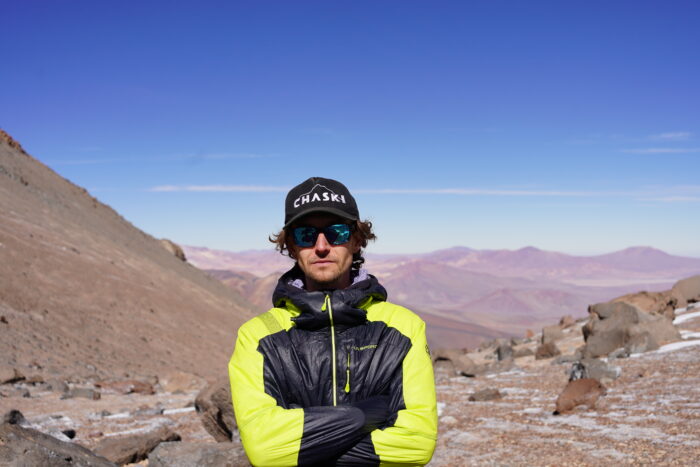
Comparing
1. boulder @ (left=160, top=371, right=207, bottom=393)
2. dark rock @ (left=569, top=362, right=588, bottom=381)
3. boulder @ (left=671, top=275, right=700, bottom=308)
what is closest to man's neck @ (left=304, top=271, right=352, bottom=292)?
dark rock @ (left=569, top=362, right=588, bottom=381)

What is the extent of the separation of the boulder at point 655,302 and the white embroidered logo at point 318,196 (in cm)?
2187

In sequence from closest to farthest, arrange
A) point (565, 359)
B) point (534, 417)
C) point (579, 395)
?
1. point (534, 417)
2. point (579, 395)
3. point (565, 359)

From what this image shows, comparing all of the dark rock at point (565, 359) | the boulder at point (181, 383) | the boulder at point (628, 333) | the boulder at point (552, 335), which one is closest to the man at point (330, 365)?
the boulder at point (181, 383)

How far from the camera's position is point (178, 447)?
5930 millimetres

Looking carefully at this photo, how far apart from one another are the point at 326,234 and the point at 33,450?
319 cm

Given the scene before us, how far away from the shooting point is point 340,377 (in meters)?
2.45

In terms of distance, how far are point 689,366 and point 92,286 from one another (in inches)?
832

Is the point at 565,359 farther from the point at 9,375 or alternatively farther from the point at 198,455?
the point at 9,375

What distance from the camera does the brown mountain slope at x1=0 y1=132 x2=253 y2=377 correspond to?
1759 centimetres

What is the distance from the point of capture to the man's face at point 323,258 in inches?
102

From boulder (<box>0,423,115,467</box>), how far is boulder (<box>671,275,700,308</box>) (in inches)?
991

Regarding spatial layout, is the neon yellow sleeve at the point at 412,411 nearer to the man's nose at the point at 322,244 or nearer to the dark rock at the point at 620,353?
the man's nose at the point at 322,244

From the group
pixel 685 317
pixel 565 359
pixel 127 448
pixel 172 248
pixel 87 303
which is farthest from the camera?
pixel 172 248

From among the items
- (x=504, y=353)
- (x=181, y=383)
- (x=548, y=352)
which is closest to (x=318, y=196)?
(x=181, y=383)
